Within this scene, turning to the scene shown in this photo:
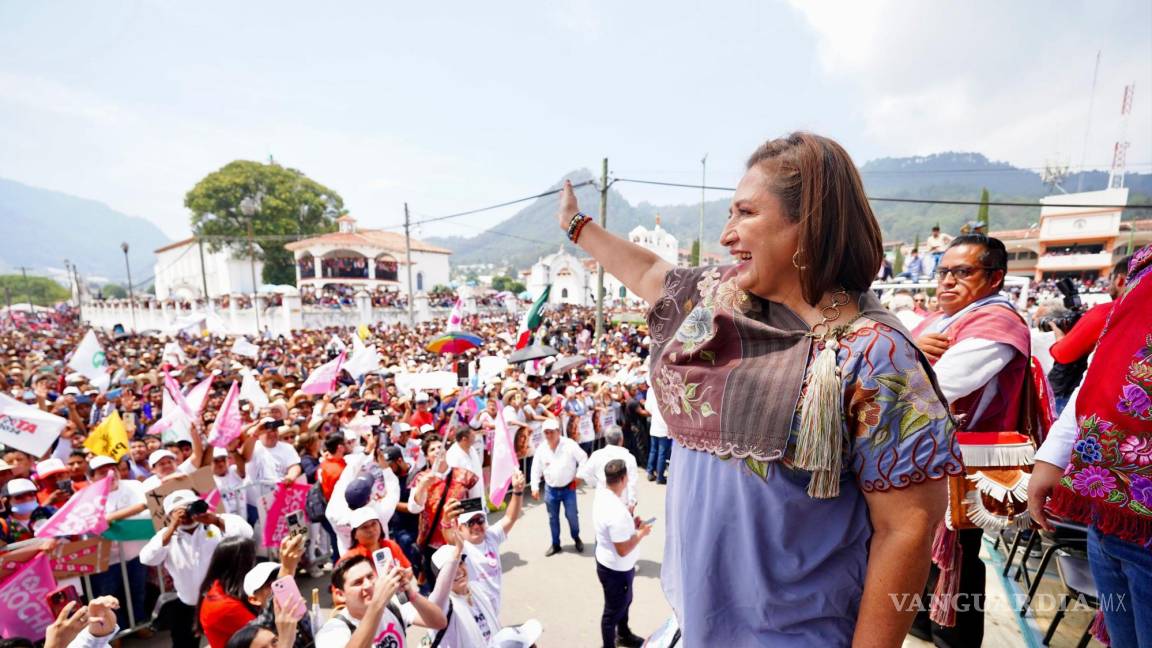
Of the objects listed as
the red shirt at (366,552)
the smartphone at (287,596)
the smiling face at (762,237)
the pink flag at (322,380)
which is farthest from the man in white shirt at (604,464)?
the pink flag at (322,380)

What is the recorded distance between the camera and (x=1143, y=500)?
1377 mm

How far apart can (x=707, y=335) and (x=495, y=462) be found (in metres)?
4.24

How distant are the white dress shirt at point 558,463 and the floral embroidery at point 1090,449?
16.8 ft

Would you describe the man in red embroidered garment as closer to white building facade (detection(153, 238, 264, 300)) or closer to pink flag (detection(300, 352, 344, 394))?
pink flag (detection(300, 352, 344, 394))

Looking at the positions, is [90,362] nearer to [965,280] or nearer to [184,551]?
[184,551]

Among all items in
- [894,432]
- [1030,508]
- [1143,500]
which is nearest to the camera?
[894,432]

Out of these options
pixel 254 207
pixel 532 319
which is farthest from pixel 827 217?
pixel 254 207

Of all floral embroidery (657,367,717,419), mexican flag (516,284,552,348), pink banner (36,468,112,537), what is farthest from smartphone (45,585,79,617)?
mexican flag (516,284,552,348)

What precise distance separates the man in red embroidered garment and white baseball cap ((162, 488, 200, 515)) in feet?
17.1

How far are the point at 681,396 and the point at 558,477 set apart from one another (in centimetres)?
525

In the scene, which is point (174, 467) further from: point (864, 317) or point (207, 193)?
point (207, 193)

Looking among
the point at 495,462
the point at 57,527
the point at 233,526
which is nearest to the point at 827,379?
the point at 495,462

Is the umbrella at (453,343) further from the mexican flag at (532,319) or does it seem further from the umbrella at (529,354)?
the umbrella at (529,354)

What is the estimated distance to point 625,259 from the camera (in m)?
1.68
